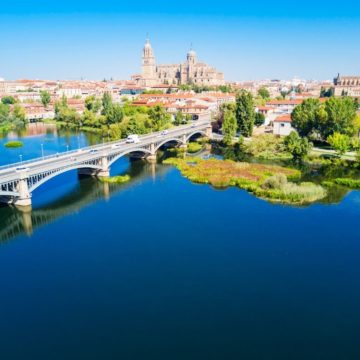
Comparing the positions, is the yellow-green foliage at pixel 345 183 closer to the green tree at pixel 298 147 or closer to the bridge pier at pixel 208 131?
the green tree at pixel 298 147

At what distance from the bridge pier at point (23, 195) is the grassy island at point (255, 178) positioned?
18.5 metres

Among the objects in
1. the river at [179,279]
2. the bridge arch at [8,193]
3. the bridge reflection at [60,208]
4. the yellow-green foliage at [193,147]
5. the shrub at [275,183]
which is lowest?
the yellow-green foliage at [193,147]

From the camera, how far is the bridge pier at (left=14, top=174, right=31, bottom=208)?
32.0m

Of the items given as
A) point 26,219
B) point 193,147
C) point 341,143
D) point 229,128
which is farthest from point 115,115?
point 26,219

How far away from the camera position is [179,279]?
21828 mm

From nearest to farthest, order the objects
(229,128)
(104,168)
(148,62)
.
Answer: (104,168) → (229,128) → (148,62)

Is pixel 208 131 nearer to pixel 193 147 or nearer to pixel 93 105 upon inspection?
pixel 193 147

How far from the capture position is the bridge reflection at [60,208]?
29328mm

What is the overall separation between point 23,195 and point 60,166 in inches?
178

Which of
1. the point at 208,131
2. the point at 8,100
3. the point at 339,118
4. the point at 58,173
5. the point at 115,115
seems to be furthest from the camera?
the point at 8,100

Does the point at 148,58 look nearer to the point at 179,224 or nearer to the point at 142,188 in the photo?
the point at 142,188

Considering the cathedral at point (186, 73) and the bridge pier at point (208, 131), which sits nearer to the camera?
the bridge pier at point (208, 131)

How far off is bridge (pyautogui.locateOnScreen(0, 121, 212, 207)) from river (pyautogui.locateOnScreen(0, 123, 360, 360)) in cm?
203

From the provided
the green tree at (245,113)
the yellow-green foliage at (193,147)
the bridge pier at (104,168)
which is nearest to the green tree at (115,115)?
the yellow-green foliage at (193,147)
